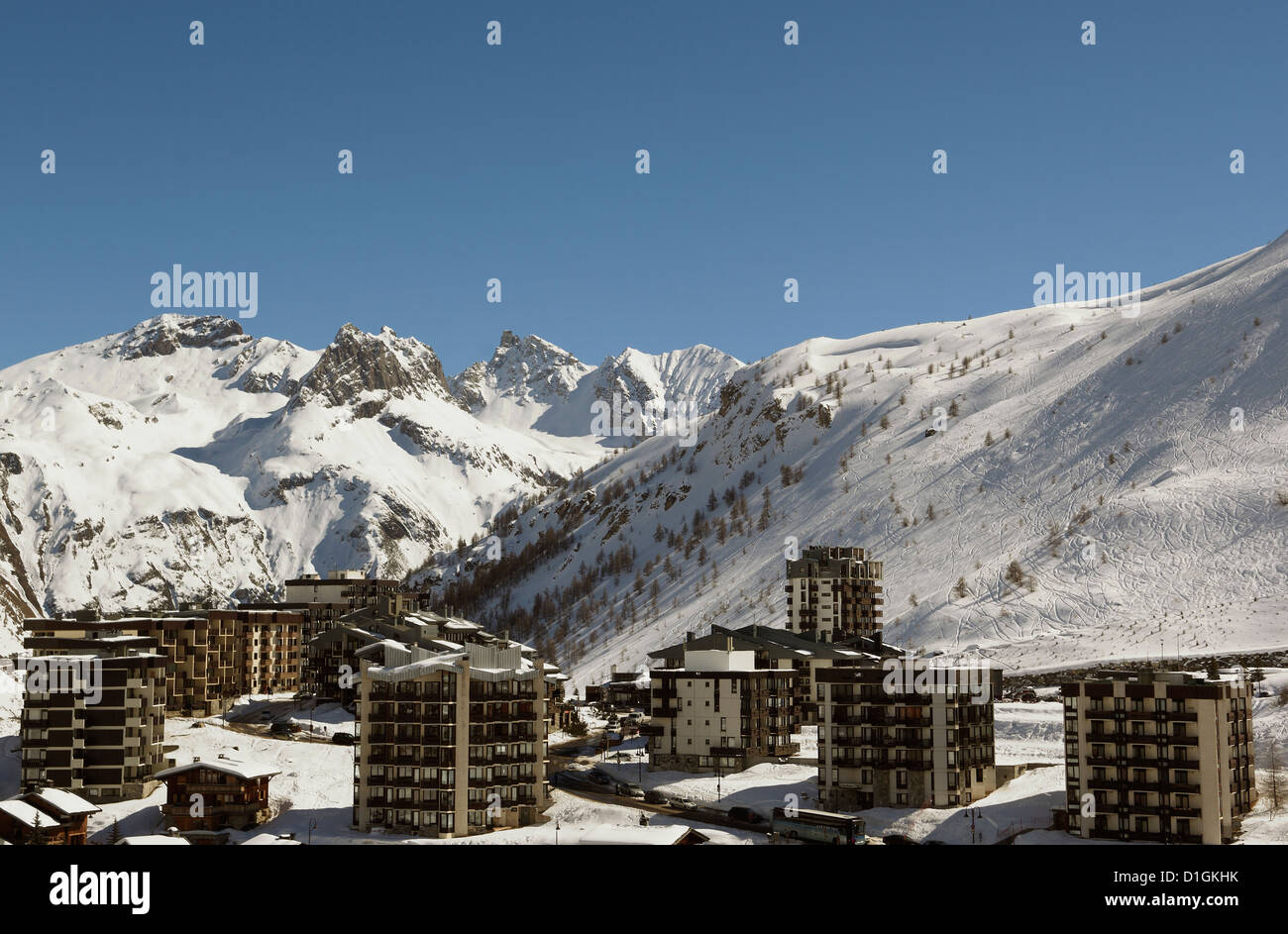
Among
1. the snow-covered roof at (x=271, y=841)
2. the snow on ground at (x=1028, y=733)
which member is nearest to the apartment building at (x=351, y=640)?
the snow-covered roof at (x=271, y=841)

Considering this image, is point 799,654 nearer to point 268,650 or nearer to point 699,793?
point 699,793

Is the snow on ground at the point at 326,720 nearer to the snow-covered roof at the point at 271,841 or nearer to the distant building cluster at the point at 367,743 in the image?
the distant building cluster at the point at 367,743

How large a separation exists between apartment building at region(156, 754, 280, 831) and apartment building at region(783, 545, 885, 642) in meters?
88.3

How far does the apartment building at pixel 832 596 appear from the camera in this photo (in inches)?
6939

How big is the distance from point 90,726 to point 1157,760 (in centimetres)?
7717

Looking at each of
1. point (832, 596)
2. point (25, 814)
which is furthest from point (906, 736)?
point (832, 596)

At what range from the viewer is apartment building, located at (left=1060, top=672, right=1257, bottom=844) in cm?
8419

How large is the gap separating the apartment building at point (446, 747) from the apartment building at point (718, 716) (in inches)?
758

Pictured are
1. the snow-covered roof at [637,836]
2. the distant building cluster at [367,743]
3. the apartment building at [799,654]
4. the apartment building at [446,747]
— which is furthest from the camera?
the apartment building at [799,654]

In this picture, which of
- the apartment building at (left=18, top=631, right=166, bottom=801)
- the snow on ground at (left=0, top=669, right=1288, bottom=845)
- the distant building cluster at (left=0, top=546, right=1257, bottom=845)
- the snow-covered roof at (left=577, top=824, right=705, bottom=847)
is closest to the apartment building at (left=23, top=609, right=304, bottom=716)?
the apartment building at (left=18, top=631, right=166, bottom=801)

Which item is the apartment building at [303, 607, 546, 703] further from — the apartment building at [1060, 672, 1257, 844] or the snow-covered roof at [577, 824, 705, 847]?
the snow-covered roof at [577, 824, 705, 847]
